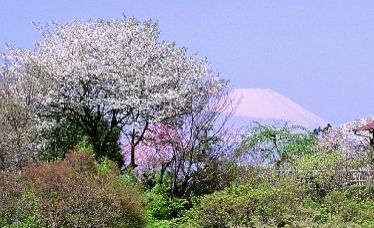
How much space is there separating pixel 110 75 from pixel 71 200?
9375 mm

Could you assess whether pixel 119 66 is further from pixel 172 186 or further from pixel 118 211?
pixel 118 211

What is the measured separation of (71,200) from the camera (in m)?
12.5

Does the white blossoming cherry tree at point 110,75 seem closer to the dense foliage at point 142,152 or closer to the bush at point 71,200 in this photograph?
the dense foliage at point 142,152

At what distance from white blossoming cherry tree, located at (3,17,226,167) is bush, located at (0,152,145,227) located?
25.3ft

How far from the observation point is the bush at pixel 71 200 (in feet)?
41.2

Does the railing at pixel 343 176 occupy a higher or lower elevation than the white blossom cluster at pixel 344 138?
lower

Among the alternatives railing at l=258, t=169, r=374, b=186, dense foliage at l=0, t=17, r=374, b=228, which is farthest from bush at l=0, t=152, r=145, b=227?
railing at l=258, t=169, r=374, b=186

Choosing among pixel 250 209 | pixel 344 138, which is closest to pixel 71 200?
pixel 250 209

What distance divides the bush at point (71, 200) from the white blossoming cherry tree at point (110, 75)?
304 inches

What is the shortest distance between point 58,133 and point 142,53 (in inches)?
132

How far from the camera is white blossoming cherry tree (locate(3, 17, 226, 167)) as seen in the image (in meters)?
21.2

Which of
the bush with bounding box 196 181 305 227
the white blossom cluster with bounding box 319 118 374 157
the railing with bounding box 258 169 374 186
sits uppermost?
the white blossom cluster with bounding box 319 118 374 157

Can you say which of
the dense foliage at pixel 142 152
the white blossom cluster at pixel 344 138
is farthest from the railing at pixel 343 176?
the white blossom cluster at pixel 344 138

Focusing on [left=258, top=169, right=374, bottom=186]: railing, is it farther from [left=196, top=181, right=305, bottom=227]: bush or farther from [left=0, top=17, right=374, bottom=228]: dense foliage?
[left=196, top=181, right=305, bottom=227]: bush
